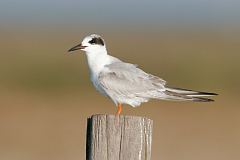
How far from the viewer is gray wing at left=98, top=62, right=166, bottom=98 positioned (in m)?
8.64

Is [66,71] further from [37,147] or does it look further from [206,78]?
[37,147]

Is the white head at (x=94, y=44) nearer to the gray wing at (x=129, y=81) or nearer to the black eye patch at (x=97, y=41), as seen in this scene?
the black eye patch at (x=97, y=41)

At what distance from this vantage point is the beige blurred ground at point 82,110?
1395 centimetres

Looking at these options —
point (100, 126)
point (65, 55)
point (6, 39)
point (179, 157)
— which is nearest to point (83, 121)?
point (179, 157)

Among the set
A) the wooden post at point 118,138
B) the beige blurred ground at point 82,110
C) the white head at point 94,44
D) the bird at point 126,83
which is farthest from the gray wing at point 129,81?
the beige blurred ground at point 82,110

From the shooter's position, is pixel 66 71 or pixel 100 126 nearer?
pixel 100 126

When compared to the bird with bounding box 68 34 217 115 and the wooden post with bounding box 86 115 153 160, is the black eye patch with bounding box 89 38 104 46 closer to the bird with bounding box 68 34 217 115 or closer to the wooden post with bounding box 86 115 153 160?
the bird with bounding box 68 34 217 115

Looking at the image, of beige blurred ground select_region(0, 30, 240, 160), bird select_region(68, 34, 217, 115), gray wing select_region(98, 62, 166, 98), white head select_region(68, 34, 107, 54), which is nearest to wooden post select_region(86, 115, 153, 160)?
bird select_region(68, 34, 217, 115)

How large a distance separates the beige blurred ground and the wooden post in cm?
654

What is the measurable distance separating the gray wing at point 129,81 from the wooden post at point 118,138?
214 centimetres

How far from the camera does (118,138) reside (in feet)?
21.1

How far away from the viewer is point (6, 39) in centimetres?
3597

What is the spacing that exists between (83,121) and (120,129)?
362 inches

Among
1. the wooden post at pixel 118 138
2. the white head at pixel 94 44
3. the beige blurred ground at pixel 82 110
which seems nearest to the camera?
the wooden post at pixel 118 138
